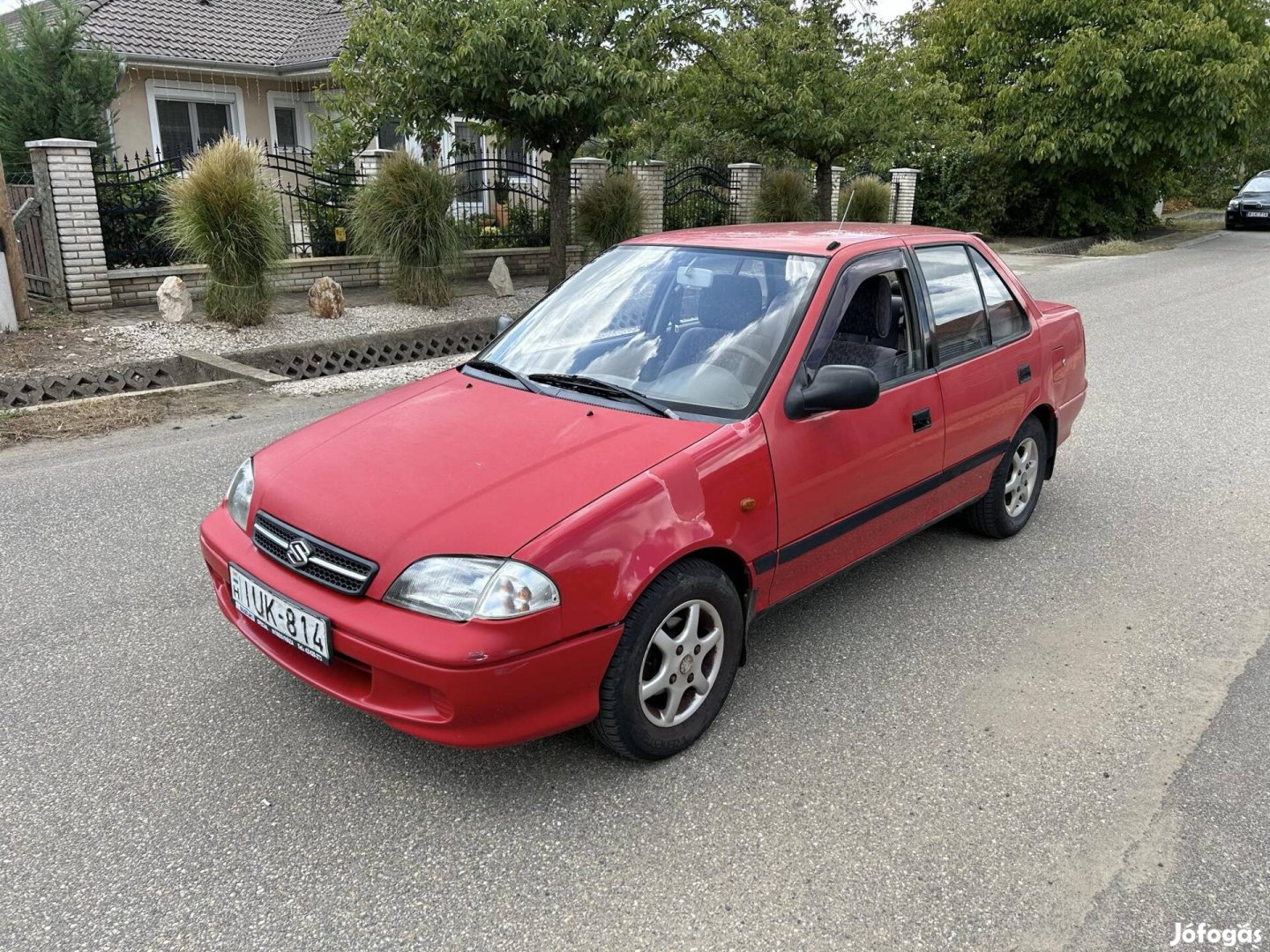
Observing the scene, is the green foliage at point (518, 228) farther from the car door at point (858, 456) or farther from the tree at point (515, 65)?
the car door at point (858, 456)

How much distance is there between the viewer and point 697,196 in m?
18.8

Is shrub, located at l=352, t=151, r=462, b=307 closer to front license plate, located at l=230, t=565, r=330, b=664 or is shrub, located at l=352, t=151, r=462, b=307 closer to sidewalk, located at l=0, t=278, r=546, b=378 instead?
sidewalk, located at l=0, t=278, r=546, b=378

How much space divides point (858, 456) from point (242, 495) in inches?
86.3

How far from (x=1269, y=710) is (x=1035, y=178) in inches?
964

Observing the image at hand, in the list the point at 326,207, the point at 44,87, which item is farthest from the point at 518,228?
the point at 44,87

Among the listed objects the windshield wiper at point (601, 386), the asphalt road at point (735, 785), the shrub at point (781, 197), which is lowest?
the asphalt road at point (735, 785)

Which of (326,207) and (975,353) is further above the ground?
(326,207)

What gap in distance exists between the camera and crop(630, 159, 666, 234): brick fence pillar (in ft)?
55.4

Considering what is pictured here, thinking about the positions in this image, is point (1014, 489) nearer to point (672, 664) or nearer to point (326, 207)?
point (672, 664)

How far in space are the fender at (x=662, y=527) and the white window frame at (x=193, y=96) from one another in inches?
682

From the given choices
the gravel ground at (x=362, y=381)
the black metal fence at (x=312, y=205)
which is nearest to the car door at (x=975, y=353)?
the gravel ground at (x=362, y=381)

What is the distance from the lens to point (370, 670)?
2865 millimetres

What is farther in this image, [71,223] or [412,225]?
[412,225]

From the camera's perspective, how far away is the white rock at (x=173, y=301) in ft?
34.8
